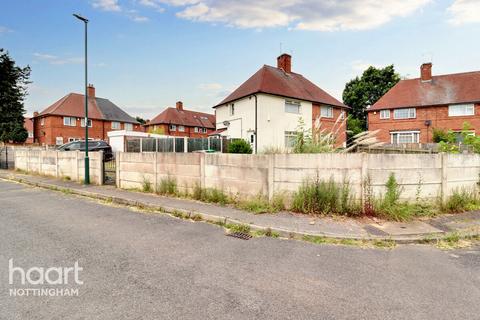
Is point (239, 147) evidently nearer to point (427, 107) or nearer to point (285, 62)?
point (285, 62)

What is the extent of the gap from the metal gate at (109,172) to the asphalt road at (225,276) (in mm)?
5774

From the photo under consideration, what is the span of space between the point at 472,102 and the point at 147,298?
34.6 meters

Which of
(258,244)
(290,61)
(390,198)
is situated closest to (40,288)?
(258,244)

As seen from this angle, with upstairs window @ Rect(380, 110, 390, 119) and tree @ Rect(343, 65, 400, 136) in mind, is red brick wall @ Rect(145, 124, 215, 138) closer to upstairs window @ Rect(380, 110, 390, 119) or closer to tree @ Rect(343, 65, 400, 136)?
tree @ Rect(343, 65, 400, 136)

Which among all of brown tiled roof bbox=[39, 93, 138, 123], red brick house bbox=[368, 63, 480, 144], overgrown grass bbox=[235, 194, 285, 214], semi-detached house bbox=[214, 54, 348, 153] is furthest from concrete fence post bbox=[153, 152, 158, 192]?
brown tiled roof bbox=[39, 93, 138, 123]

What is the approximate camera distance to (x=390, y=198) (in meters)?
6.39

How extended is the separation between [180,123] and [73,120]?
17669mm

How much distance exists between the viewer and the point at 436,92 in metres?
28.8

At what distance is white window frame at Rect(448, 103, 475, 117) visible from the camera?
85.5 feet

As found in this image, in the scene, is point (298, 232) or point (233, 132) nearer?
→ point (298, 232)

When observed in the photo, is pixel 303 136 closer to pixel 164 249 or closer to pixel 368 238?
pixel 368 238

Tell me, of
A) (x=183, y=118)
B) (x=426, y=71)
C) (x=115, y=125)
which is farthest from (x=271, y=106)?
(x=183, y=118)

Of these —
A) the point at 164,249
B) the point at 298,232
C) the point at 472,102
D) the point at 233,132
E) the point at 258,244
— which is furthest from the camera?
the point at 472,102

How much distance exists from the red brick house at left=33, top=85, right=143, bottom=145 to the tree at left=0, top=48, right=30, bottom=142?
2537mm
